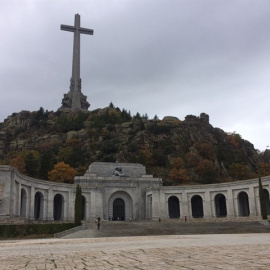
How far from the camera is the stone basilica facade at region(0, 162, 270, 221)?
4556cm

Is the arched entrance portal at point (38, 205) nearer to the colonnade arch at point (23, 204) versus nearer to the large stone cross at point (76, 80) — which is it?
the colonnade arch at point (23, 204)

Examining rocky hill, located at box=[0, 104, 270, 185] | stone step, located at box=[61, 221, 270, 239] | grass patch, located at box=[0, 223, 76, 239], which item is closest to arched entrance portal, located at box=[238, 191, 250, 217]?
stone step, located at box=[61, 221, 270, 239]

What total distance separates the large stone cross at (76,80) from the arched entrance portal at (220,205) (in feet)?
211

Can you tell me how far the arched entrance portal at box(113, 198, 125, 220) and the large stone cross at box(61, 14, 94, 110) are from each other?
2282 inches

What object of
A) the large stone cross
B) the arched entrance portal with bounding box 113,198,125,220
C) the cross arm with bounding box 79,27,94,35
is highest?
the cross arm with bounding box 79,27,94,35

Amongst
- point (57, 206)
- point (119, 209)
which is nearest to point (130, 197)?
point (119, 209)

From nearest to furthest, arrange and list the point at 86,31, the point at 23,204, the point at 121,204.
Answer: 1. the point at 23,204
2. the point at 121,204
3. the point at 86,31

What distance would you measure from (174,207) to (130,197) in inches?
289

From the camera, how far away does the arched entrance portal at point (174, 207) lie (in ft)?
179

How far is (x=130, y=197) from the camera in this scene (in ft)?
178

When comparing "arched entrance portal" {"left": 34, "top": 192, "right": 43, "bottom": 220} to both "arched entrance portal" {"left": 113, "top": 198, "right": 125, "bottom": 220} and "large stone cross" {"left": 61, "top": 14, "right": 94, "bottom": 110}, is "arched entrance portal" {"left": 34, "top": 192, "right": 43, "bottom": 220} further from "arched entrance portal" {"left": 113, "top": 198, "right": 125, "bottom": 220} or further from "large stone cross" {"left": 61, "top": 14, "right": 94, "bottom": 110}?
"large stone cross" {"left": 61, "top": 14, "right": 94, "bottom": 110}

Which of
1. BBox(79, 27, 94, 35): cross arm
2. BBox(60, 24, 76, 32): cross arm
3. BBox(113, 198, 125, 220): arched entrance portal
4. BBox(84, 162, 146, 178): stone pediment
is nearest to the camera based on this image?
BBox(113, 198, 125, 220): arched entrance portal

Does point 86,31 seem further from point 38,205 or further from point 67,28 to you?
point 38,205

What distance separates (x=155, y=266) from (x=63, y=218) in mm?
43605
